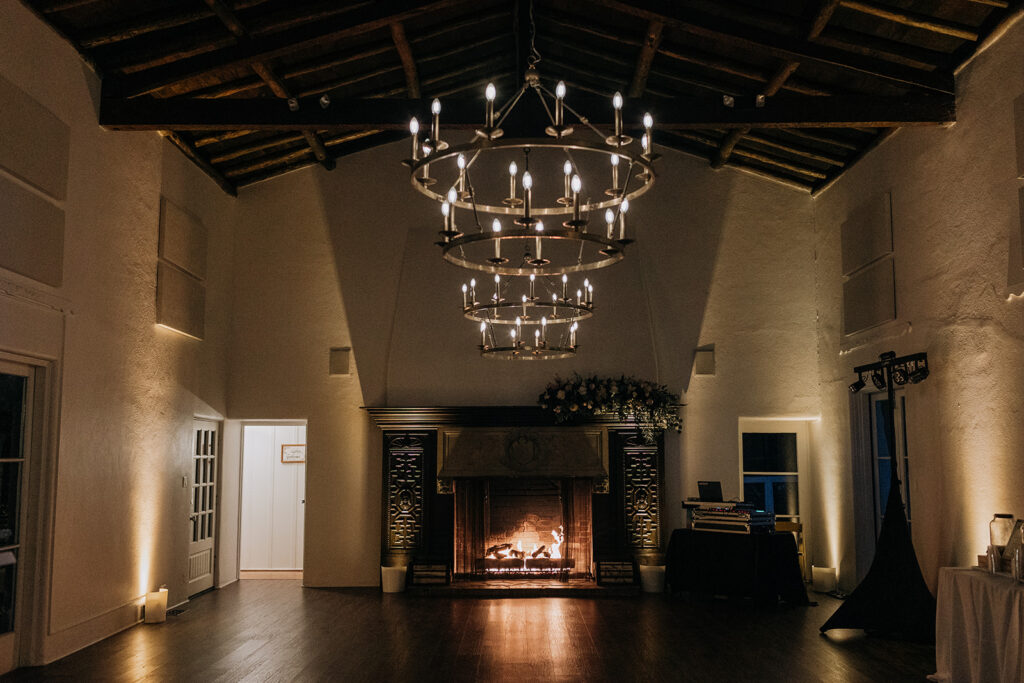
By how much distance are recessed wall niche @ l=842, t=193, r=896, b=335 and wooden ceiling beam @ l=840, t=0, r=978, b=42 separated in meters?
1.93

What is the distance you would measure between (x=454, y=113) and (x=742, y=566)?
516cm

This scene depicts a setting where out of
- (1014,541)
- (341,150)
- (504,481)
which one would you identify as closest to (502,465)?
(504,481)

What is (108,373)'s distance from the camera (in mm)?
7406

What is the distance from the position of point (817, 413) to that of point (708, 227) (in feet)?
8.11

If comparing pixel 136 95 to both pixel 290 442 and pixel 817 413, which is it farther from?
pixel 817 413

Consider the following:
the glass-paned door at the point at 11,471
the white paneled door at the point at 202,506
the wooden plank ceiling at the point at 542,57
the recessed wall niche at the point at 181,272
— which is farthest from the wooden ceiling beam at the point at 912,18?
the white paneled door at the point at 202,506

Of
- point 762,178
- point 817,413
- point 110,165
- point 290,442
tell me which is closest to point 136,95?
point 110,165

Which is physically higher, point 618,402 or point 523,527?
point 618,402

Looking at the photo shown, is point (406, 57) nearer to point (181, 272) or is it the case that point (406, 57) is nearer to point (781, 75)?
point (181, 272)

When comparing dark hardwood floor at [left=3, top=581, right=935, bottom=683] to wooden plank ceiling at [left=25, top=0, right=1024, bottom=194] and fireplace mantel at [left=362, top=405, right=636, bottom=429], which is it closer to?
fireplace mantel at [left=362, top=405, right=636, bottom=429]

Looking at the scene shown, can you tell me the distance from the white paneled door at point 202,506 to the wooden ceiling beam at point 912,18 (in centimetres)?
740

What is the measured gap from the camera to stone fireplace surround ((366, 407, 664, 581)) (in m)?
9.83

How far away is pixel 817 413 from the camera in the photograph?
10.1 meters

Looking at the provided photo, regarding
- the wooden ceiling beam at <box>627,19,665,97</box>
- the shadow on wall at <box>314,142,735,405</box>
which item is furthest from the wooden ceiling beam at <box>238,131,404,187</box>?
the wooden ceiling beam at <box>627,19,665,97</box>
